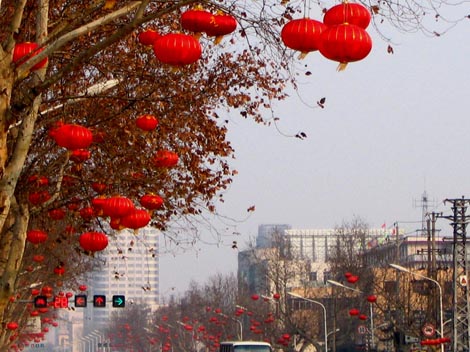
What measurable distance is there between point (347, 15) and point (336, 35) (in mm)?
947

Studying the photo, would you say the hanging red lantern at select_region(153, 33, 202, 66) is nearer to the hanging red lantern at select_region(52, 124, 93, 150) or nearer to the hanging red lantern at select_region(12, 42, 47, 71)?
the hanging red lantern at select_region(12, 42, 47, 71)

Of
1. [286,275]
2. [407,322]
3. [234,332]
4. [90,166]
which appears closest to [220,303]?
[234,332]

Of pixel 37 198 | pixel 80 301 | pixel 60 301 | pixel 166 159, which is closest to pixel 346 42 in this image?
pixel 166 159

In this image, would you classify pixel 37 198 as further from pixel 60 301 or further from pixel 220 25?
pixel 60 301

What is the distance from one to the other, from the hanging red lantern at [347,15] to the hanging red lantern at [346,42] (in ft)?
2.27

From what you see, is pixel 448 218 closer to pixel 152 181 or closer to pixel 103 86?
pixel 152 181

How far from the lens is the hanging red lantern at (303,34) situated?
36.6 ft

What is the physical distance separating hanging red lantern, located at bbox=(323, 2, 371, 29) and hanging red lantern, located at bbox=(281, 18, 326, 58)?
0.55 ft

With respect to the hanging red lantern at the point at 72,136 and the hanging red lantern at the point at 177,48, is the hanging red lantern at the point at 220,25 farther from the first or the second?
the hanging red lantern at the point at 72,136

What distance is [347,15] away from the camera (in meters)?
11.4

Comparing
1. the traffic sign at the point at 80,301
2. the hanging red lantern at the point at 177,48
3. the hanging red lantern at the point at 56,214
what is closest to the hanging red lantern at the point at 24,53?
the hanging red lantern at the point at 177,48

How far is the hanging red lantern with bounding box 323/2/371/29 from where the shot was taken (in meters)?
11.4

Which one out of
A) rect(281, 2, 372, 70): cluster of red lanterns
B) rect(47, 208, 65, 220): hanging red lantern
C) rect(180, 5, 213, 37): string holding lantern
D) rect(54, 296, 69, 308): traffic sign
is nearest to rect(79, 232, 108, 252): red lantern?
rect(47, 208, 65, 220): hanging red lantern

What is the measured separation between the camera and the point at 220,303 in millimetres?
120875
